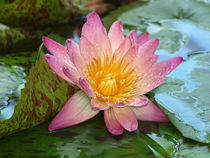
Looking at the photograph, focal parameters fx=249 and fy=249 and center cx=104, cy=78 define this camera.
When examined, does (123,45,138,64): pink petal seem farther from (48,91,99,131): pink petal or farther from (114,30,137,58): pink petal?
(48,91,99,131): pink petal

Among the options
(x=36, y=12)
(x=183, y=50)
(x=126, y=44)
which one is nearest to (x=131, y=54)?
(x=126, y=44)

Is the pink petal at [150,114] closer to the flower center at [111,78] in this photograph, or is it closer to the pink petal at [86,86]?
the flower center at [111,78]

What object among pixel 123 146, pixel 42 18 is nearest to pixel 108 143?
pixel 123 146

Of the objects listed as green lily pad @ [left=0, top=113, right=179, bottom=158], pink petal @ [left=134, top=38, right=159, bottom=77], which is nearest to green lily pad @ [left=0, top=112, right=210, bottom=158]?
green lily pad @ [left=0, top=113, right=179, bottom=158]

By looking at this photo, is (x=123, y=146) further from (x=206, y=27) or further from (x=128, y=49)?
(x=206, y=27)

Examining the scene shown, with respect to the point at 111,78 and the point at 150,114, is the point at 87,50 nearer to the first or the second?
the point at 111,78
